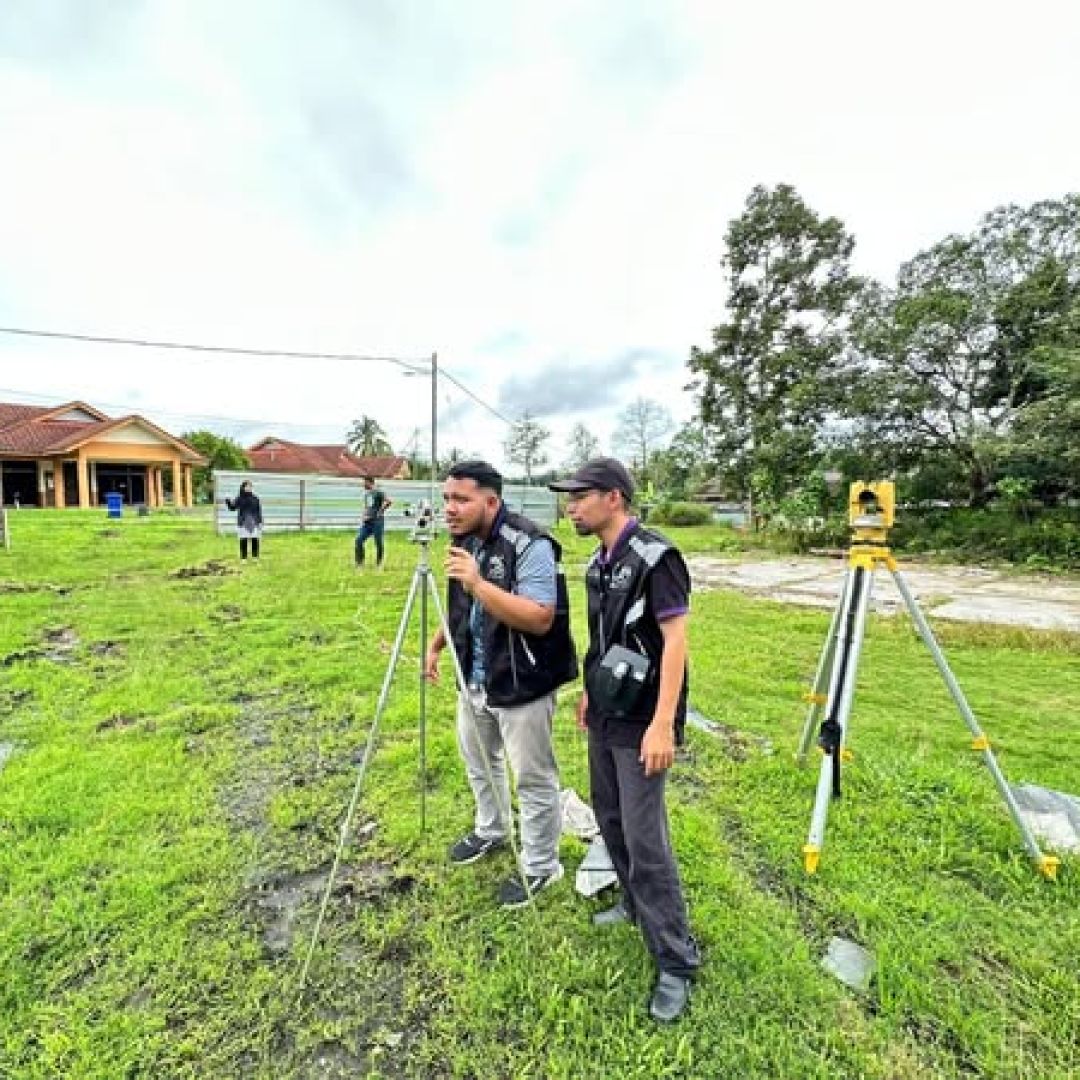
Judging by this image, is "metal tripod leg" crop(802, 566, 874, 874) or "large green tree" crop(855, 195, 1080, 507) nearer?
"metal tripod leg" crop(802, 566, 874, 874)

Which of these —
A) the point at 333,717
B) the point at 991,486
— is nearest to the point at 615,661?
the point at 333,717

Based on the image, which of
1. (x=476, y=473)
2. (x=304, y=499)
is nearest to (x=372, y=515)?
(x=304, y=499)

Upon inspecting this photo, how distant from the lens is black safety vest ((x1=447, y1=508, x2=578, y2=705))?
2.00 metres

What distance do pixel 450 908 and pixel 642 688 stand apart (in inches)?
47.7

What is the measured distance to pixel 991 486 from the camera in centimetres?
1525

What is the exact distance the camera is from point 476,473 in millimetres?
2070

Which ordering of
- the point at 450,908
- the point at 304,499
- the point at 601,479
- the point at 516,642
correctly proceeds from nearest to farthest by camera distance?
the point at 601,479 → the point at 516,642 → the point at 450,908 → the point at 304,499

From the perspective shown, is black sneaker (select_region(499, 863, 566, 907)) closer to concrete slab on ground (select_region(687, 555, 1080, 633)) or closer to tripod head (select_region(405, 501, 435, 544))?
tripod head (select_region(405, 501, 435, 544))

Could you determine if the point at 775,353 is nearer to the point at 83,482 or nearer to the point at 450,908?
the point at 450,908

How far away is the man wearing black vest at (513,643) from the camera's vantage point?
1956 mm

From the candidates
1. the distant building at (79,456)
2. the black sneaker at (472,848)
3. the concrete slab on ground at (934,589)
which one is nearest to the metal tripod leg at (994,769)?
the black sneaker at (472,848)

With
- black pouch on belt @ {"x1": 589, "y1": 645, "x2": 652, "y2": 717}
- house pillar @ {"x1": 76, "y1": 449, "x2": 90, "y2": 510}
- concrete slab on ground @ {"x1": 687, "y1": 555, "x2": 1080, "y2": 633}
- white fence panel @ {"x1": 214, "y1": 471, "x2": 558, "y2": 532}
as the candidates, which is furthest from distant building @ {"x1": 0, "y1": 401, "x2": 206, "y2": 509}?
black pouch on belt @ {"x1": 589, "y1": 645, "x2": 652, "y2": 717}

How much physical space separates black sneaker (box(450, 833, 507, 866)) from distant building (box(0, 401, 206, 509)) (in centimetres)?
2559

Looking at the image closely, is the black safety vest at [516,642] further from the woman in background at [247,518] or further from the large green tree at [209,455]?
the large green tree at [209,455]
